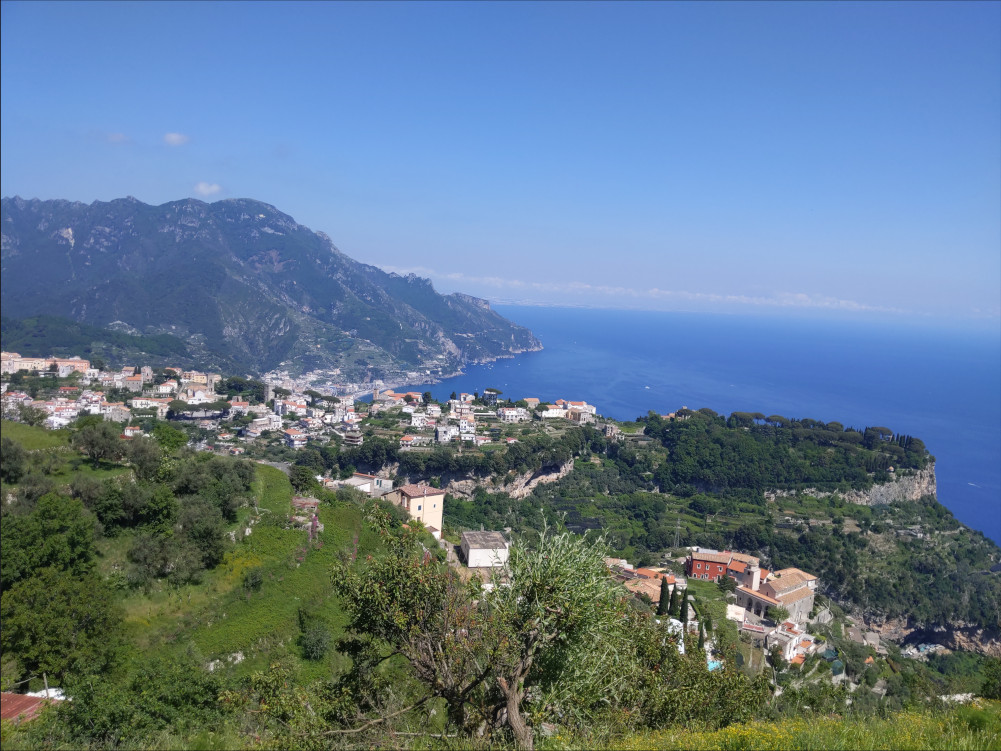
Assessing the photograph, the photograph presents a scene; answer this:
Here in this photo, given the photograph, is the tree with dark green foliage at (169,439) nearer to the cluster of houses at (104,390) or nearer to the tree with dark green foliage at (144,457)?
the tree with dark green foliage at (144,457)

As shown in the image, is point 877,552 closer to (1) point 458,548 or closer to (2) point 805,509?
(2) point 805,509

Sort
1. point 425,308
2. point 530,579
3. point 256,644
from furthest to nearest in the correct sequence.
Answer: point 425,308 → point 256,644 → point 530,579

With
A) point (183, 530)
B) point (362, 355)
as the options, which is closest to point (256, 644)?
point (183, 530)

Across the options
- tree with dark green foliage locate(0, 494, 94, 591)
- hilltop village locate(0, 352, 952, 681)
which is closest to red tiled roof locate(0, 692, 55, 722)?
tree with dark green foliage locate(0, 494, 94, 591)

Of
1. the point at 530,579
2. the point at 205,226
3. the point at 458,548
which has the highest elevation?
the point at 205,226

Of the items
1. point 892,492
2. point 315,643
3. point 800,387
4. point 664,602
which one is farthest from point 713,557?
point 800,387

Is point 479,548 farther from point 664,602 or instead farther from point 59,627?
point 59,627

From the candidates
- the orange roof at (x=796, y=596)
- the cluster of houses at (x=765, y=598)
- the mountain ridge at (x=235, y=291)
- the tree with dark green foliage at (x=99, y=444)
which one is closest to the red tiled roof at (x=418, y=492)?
the tree with dark green foliage at (x=99, y=444)

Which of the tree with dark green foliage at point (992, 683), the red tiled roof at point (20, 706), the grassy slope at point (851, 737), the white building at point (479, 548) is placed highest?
the grassy slope at point (851, 737)
